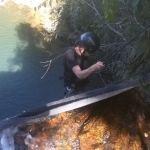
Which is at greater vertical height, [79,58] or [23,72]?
[23,72]

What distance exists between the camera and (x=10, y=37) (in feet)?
29.3

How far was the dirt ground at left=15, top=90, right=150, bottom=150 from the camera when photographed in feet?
4.09

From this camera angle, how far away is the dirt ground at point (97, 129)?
1.25 meters

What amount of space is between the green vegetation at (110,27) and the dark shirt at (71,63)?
0.79 ft

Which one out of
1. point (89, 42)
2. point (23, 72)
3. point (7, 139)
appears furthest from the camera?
point (23, 72)

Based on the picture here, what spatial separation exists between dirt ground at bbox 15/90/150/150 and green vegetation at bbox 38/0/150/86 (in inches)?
9.5

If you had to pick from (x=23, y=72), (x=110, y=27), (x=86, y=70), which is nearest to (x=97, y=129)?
(x=86, y=70)

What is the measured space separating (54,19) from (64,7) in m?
1.17

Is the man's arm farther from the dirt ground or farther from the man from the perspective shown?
the dirt ground

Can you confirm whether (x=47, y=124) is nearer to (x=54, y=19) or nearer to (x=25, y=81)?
(x=25, y=81)

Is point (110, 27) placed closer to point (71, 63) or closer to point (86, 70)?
point (71, 63)

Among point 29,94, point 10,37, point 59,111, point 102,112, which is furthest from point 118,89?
point 10,37

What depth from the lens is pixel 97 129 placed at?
4.44ft

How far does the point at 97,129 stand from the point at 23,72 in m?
6.53
